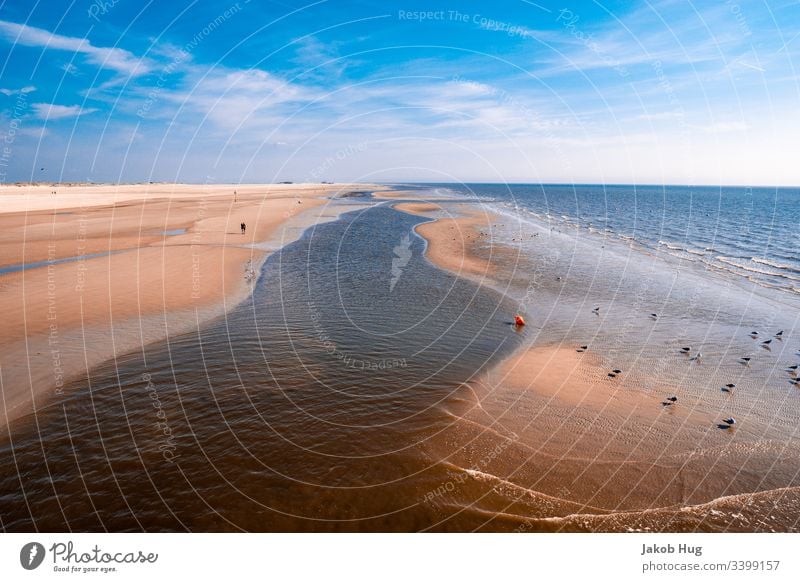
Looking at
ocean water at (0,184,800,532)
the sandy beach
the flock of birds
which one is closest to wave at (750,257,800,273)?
ocean water at (0,184,800,532)

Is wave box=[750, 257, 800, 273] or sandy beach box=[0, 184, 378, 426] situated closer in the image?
sandy beach box=[0, 184, 378, 426]

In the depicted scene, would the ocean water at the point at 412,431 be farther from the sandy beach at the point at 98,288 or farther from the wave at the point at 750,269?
the wave at the point at 750,269

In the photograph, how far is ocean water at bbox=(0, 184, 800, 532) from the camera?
984cm

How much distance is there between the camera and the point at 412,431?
1304 cm

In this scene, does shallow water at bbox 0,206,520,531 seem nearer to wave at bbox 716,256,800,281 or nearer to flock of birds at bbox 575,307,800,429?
flock of birds at bbox 575,307,800,429

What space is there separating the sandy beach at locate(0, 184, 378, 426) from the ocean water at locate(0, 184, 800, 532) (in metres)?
1.60

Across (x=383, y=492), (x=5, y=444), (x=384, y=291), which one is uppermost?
(x=384, y=291)

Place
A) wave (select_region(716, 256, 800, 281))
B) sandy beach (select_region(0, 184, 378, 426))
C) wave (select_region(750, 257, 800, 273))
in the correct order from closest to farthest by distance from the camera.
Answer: sandy beach (select_region(0, 184, 378, 426)), wave (select_region(716, 256, 800, 281)), wave (select_region(750, 257, 800, 273))

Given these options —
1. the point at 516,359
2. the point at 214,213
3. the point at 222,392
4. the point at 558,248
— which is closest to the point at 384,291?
the point at 516,359

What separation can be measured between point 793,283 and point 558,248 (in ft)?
69.2

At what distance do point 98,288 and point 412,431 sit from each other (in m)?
24.4

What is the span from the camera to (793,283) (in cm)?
3350

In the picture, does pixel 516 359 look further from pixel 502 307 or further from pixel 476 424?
pixel 502 307

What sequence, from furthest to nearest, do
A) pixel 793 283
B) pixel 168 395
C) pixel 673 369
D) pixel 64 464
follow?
1. pixel 793 283
2. pixel 673 369
3. pixel 168 395
4. pixel 64 464
